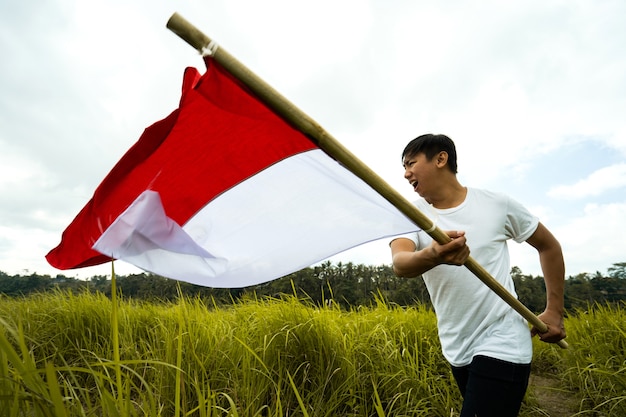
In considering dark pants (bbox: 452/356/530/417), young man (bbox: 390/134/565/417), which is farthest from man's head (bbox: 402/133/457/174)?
dark pants (bbox: 452/356/530/417)

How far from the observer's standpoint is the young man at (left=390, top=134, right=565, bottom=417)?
1640 millimetres

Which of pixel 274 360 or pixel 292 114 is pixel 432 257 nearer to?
pixel 292 114

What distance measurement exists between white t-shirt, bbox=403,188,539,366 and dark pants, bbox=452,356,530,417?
1.5 inches

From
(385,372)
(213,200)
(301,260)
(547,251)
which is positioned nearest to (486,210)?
(547,251)

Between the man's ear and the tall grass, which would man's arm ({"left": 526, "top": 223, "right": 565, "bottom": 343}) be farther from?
the tall grass

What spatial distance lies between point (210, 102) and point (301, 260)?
2.71 ft

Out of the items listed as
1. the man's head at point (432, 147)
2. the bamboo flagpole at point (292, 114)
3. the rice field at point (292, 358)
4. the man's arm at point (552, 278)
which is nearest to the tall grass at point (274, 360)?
the rice field at point (292, 358)

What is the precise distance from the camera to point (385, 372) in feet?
10.7

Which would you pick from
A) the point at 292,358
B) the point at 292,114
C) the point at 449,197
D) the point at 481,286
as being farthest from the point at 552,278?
the point at 292,358

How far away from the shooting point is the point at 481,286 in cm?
184

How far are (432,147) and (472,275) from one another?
0.65 metres

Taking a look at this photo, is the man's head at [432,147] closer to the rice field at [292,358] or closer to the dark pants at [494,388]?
the dark pants at [494,388]

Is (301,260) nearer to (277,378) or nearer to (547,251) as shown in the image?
(547,251)

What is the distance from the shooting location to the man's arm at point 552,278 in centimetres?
196
